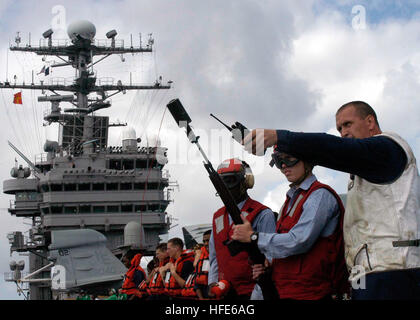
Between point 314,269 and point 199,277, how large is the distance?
2.45 metres

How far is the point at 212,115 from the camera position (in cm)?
342

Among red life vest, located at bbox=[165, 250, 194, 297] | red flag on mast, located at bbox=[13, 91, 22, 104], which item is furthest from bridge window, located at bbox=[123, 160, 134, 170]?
red life vest, located at bbox=[165, 250, 194, 297]

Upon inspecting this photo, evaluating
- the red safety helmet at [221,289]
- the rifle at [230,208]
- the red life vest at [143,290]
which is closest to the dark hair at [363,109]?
the rifle at [230,208]

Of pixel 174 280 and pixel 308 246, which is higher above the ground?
pixel 308 246

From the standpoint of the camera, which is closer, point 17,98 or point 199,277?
point 199,277

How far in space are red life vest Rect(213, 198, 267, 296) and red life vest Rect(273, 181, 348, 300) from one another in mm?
1053

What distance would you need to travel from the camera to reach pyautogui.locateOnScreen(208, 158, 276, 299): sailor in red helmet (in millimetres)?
4613

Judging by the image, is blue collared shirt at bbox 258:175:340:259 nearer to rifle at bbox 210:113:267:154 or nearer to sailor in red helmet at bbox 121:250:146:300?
rifle at bbox 210:113:267:154

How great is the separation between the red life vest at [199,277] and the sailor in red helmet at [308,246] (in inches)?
86.2

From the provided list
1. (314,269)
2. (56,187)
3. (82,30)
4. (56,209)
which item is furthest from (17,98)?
(314,269)

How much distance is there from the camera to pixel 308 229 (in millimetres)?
3387

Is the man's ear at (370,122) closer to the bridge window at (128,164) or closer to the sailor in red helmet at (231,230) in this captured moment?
the sailor in red helmet at (231,230)

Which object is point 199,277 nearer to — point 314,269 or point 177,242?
point 177,242
